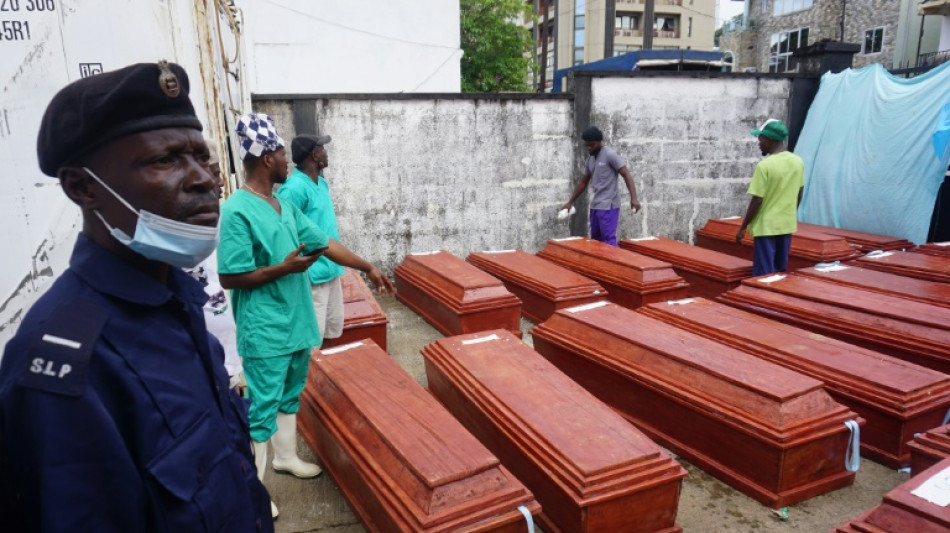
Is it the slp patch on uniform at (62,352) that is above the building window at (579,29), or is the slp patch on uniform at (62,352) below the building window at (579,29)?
below

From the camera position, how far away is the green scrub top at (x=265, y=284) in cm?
232

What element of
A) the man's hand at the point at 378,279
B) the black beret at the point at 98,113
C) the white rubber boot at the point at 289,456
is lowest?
the white rubber boot at the point at 289,456

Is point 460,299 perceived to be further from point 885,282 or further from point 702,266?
point 885,282

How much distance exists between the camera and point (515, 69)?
68.4 ft

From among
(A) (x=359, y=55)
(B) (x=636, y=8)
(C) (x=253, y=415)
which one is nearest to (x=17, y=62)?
(C) (x=253, y=415)

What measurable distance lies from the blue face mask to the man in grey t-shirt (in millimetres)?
5215

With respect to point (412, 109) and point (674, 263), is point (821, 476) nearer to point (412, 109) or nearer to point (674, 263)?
point (674, 263)

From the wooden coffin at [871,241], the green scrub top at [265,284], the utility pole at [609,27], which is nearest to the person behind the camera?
the green scrub top at [265,284]

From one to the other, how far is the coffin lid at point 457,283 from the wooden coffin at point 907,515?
281 cm

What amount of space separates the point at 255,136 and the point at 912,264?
5.19m

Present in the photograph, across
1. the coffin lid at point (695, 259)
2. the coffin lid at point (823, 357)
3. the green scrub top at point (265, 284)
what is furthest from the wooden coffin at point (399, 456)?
the coffin lid at point (695, 259)

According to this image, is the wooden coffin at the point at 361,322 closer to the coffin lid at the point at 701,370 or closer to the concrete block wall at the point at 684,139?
the coffin lid at the point at 701,370

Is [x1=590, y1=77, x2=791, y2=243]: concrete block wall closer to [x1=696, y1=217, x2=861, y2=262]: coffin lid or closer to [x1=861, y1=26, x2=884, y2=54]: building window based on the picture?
[x1=696, y1=217, x2=861, y2=262]: coffin lid

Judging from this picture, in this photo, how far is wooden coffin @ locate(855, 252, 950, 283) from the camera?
461 cm
